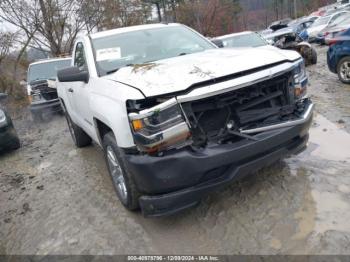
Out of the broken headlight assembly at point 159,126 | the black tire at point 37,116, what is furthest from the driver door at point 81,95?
the black tire at point 37,116

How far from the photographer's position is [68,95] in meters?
5.47

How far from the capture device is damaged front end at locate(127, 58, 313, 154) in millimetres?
2783

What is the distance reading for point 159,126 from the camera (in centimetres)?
277

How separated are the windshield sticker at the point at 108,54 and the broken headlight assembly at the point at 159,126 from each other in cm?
150

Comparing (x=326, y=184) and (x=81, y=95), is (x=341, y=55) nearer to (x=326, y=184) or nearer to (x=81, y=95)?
(x=326, y=184)

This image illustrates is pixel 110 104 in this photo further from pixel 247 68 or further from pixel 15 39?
pixel 15 39

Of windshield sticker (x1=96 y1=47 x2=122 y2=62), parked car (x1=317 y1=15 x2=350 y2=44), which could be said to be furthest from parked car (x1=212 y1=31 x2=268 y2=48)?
windshield sticker (x1=96 y1=47 x2=122 y2=62)

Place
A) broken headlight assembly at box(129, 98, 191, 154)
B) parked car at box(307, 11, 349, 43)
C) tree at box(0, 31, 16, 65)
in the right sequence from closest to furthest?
1. broken headlight assembly at box(129, 98, 191, 154)
2. tree at box(0, 31, 16, 65)
3. parked car at box(307, 11, 349, 43)

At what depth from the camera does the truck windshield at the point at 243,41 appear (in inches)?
390

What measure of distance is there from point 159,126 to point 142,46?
182 centimetres

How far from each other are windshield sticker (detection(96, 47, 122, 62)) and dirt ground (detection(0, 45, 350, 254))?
156 centimetres

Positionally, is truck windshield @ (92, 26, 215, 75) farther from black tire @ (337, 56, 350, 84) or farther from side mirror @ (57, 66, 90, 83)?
black tire @ (337, 56, 350, 84)

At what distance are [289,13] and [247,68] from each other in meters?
70.6

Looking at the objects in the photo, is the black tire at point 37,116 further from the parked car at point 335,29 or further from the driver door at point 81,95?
the parked car at point 335,29
